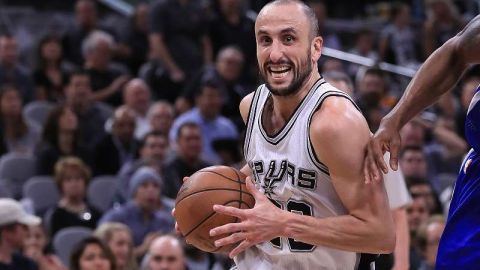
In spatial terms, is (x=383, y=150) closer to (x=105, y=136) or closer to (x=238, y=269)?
(x=238, y=269)

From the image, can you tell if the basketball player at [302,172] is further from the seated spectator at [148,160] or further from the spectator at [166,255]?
the seated spectator at [148,160]

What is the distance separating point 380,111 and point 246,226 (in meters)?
6.50

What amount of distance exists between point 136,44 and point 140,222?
443 cm

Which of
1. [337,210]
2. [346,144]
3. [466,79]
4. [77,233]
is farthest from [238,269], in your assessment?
[466,79]

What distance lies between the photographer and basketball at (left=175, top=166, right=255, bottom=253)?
438 cm

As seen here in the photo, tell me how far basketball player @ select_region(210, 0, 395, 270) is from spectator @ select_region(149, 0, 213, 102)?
7.28 metres

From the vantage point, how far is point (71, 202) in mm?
8828

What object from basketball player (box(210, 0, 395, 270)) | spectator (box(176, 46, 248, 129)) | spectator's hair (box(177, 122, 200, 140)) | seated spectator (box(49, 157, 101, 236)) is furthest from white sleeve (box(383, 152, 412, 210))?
spectator (box(176, 46, 248, 129))

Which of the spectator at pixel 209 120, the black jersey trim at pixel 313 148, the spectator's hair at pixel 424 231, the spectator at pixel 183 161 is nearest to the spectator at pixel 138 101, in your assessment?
the spectator at pixel 209 120

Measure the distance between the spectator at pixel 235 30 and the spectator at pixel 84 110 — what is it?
2.07 m

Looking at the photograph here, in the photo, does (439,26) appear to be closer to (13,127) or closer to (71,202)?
(13,127)

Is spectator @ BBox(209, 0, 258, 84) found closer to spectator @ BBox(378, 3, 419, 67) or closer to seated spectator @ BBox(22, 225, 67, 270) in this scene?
spectator @ BBox(378, 3, 419, 67)

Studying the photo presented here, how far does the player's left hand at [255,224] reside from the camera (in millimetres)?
4012

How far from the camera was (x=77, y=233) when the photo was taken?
834 cm
